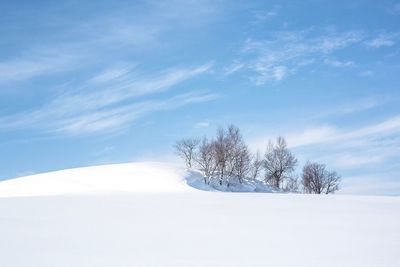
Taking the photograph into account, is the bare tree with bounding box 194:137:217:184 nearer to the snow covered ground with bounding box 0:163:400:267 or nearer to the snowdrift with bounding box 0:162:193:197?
the snowdrift with bounding box 0:162:193:197

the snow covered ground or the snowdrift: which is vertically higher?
the snowdrift

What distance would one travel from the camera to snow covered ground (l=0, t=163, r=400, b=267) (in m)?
7.05

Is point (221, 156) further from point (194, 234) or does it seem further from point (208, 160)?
point (194, 234)

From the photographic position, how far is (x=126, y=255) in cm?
715

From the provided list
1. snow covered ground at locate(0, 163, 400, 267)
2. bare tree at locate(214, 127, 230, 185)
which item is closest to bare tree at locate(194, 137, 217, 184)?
bare tree at locate(214, 127, 230, 185)

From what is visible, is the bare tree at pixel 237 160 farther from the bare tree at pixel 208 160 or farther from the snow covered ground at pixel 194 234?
the snow covered ground at pixel 194 234

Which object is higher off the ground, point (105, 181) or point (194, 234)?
point (105, 181)

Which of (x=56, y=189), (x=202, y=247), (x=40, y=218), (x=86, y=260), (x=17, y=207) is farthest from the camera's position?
(x=56, y=189)

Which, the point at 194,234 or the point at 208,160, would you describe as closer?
the point at 194,234

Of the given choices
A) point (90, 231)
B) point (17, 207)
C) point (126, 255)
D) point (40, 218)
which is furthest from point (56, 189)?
point (126, 255)

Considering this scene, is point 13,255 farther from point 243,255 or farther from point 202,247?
point 243,255

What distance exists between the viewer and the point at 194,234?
897cm

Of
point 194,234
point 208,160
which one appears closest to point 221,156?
point 208,160

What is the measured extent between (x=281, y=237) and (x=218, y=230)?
4.61 feet
